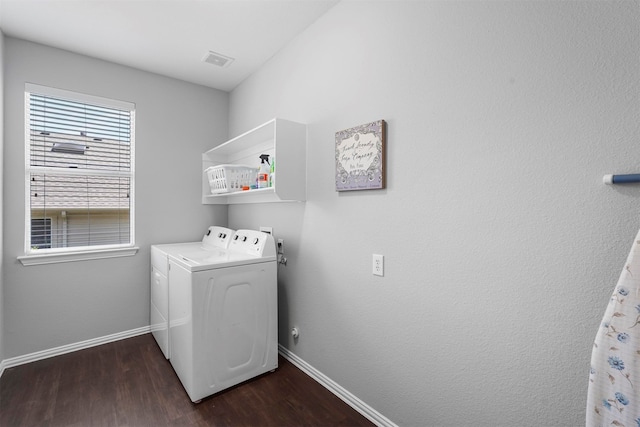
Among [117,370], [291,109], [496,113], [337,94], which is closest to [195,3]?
[291,109]

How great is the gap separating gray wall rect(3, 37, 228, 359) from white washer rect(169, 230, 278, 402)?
0.90 metres

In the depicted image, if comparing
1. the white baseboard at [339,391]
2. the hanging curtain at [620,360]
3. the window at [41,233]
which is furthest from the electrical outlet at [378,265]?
the window at [41,233]

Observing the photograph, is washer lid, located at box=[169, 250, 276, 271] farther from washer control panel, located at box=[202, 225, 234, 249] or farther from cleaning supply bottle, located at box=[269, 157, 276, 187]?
cleaning supply bottle, located at box=[269, 157, 276, 187]

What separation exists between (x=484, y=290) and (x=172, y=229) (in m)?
2.82

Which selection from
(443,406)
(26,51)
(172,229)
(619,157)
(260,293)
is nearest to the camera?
(619,157)

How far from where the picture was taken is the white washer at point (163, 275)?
2414mm

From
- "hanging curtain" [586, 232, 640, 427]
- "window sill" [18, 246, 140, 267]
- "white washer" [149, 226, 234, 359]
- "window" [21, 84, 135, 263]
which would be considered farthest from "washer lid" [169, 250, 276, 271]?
"hanging curtain" [586, 232, 640, 427]

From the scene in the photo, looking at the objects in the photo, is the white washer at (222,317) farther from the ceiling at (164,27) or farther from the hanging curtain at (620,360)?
the hanging curtain at (620,360)

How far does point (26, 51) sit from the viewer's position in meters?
2.39

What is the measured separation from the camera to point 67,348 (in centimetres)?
258

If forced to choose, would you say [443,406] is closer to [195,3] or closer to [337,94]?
[337,94]

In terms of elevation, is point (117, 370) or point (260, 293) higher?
point (260, 293)

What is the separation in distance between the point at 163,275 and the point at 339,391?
161 cm

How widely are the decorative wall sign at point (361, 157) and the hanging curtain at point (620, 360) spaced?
103 cm
